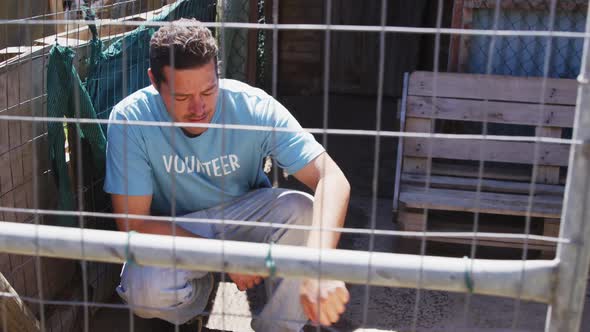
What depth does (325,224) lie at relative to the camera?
223 centimetres

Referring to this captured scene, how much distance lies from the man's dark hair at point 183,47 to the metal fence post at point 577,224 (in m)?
1.30

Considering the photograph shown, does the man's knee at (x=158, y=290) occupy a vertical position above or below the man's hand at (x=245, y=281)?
below

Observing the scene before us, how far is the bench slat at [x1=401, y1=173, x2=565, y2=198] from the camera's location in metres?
3.75

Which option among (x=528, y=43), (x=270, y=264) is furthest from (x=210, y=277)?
(x=528, y=43)

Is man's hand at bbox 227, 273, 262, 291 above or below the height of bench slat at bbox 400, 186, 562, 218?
above

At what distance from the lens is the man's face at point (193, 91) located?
92.2 inches

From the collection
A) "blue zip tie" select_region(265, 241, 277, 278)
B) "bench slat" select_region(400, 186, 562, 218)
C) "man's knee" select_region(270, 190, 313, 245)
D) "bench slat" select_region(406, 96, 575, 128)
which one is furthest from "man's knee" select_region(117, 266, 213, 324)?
"bench slat" select_region(406, 96, 575, 128)

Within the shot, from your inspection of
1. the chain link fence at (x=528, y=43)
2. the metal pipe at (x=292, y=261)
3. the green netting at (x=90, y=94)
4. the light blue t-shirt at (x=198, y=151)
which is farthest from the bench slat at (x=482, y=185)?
the metal pipe at (x=292, y=261)

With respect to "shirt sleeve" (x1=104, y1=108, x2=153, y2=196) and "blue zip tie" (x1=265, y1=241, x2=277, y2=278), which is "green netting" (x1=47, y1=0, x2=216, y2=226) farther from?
"blue zip tie" (x1=265, y1=241, x2=277, y2=278)

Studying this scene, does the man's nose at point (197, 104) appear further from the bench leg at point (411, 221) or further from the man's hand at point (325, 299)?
the bench leg at point (411, 221)

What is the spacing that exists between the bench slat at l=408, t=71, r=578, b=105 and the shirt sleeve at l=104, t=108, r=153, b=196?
200 centimetres

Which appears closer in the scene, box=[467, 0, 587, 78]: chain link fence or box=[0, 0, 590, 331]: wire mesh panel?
box=[0, 0, 590, 331]: wire mesh panel

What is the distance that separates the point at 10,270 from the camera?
253 centimetres

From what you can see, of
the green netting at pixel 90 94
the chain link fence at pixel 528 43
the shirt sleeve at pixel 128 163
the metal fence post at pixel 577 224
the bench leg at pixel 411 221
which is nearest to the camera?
the metal fence post at pixel 577 224
